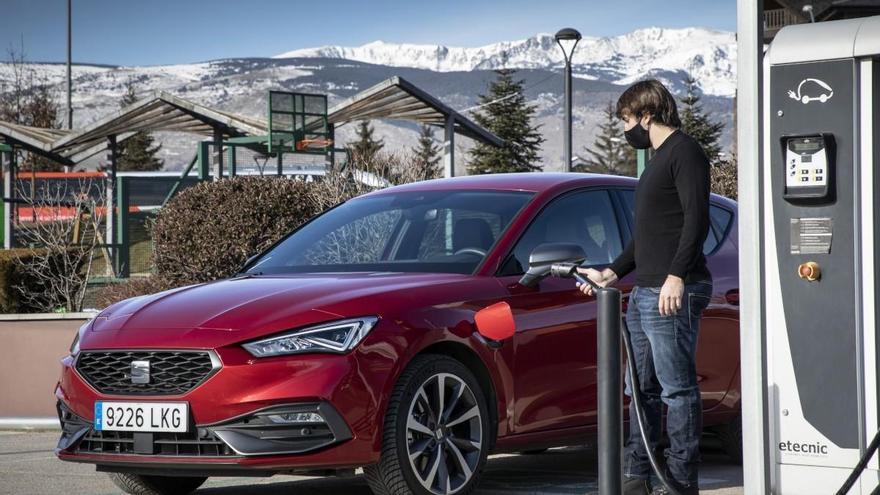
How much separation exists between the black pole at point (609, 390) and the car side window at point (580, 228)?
243cm

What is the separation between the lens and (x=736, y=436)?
28.9 ft

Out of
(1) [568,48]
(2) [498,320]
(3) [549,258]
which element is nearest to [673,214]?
(3) [549,258]

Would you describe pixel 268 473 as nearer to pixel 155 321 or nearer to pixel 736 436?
pixel 155 321

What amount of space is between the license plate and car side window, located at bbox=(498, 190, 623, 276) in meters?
1.97

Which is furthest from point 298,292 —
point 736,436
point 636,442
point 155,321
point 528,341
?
point 736,436

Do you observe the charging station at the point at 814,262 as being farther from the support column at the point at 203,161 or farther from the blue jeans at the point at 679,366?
the support column at the point at 203,161

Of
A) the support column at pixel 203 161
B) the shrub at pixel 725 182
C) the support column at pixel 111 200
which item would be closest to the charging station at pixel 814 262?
the shrub at pixel 725 182

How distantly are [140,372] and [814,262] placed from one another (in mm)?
2991

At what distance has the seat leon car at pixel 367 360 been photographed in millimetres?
6312

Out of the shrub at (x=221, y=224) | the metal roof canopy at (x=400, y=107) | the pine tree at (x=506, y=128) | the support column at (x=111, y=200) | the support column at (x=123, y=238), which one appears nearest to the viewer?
the shrub at (x=221, y=224)

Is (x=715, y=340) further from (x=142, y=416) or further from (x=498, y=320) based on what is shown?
(x=142, y=416)

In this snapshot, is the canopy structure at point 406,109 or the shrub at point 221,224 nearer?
the shrub at point 221,224

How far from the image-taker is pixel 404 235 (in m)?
7.80

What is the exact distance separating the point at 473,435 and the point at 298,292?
3.51ft
